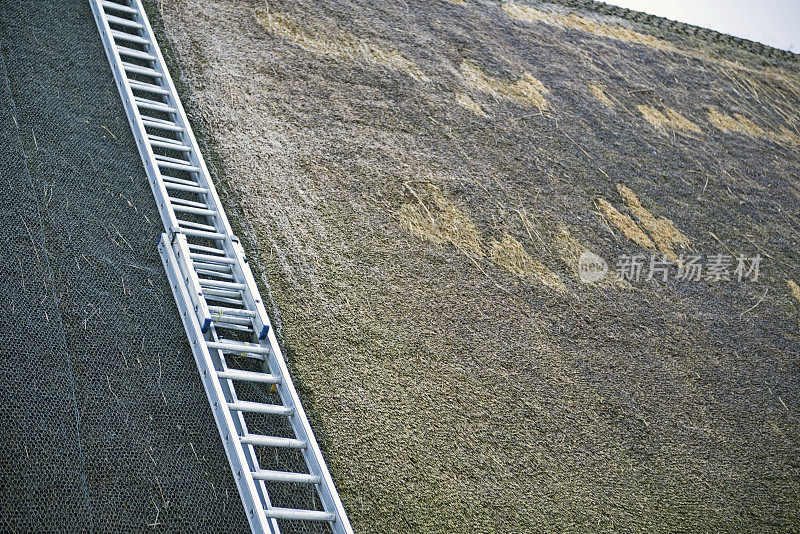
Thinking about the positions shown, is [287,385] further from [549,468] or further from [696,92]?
[696,92]

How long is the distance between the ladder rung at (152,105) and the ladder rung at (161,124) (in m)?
0.07

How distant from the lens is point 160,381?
275 centimetres

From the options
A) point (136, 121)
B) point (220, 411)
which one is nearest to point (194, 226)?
point (136, 121)

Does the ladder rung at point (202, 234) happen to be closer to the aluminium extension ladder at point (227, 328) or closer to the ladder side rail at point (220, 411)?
the aluminium extension ladder at point (227, 328)

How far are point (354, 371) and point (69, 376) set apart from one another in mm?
1216

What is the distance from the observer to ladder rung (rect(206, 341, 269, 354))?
2.93 m

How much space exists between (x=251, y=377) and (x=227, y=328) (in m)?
0.35

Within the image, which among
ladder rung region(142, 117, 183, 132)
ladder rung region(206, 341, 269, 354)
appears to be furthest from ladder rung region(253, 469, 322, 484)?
ladder rung region(142, 117, 183, 132)

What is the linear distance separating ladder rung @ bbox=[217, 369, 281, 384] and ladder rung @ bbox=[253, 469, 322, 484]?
1.38 feet

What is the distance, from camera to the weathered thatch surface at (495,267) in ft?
10.3

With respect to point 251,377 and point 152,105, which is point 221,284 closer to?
point 251,377

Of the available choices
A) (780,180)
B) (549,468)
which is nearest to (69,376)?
(549,468)

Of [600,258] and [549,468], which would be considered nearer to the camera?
[549,468]

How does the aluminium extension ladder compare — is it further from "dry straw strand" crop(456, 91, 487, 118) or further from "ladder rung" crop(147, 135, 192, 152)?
"dry straw strand" crop(456, 91, 487, 118)
